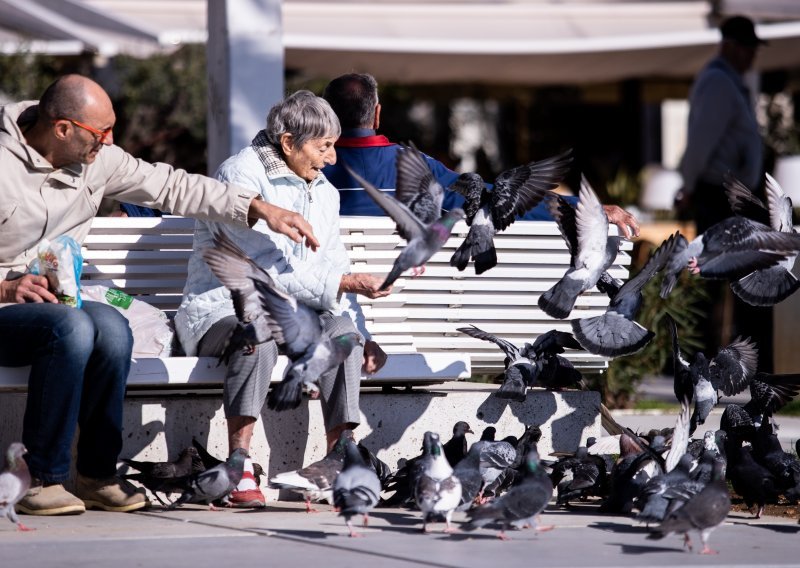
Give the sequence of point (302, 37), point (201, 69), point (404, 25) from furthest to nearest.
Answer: point (201, 69) < point (404, 25) < point (302, 37)

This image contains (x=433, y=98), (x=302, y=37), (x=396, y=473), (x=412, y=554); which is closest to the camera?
(x=412, y=554)

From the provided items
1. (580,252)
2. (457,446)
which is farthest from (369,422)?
(580,252)

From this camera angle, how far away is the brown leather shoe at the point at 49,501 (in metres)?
5.32

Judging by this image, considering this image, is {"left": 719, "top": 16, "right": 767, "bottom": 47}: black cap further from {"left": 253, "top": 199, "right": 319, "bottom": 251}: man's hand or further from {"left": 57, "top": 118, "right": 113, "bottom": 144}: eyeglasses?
{"left": 57, "top": 118, "right": 113, "bottom": 144}: eyeglasses

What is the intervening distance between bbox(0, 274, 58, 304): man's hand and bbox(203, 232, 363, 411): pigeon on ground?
0.59m

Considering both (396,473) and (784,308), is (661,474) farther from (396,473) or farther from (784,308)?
(784,308)

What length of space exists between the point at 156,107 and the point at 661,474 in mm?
9796

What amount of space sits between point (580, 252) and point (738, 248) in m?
0.64

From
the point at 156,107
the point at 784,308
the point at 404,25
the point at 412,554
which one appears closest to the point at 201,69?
the point at 156,107

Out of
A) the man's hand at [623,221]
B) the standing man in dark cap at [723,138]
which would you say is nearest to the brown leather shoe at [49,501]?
the man's hand at [623,221]

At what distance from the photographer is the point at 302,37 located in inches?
496

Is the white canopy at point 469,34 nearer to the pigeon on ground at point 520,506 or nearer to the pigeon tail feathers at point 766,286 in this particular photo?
the pigeon tail feathers at point 766,286

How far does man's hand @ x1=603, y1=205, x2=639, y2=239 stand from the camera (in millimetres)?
6445

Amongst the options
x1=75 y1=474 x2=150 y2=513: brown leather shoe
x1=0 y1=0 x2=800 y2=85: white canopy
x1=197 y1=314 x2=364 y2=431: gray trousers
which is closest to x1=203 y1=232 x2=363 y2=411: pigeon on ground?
x1=197 y1=314 x2=364 y2=431: gray trousers
